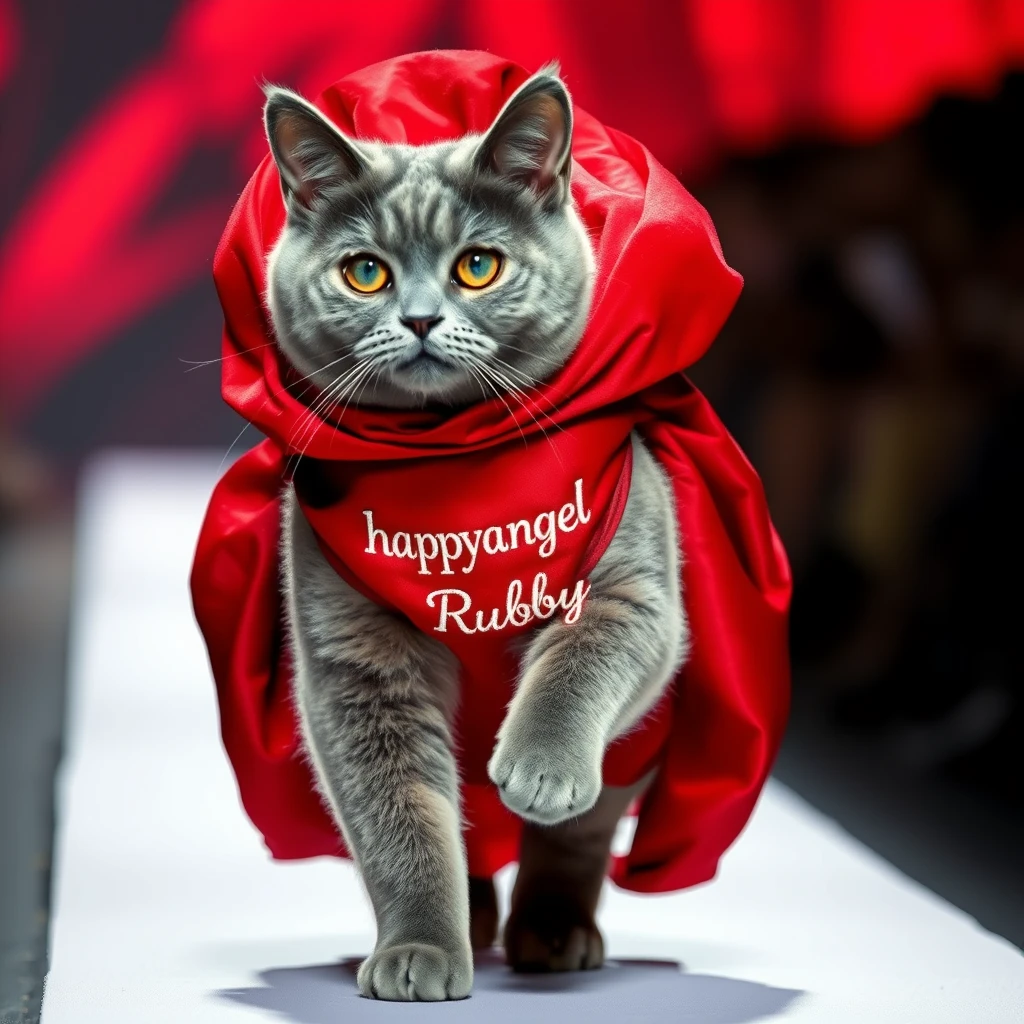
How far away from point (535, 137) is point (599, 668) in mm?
474

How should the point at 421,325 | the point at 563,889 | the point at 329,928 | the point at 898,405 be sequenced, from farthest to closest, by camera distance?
the point at 898,405 → the point at 329,928 → the point at 563,889 → the point at 421,325

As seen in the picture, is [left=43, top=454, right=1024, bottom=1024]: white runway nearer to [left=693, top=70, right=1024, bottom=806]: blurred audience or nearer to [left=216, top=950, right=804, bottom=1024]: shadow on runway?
[left=216, top=950, right=804, bottom=1024]: shadow on runway

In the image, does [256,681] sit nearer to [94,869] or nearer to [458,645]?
[458,645]

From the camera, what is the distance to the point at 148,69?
4281mm

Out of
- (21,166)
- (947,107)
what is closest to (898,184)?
(947,107)

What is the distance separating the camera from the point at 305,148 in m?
1.52

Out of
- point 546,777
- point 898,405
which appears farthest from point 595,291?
point 898,405

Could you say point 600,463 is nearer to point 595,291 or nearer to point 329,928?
point 595,291

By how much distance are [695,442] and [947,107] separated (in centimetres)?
234

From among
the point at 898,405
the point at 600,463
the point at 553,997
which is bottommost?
the point at 553,997

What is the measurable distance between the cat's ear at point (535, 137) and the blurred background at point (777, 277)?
163 centimetres

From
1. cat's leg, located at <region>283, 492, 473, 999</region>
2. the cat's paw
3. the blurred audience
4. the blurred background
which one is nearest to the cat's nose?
cat's leg, located at <region>283, 492, 473, 999</region>

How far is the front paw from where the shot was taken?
1.42 meters

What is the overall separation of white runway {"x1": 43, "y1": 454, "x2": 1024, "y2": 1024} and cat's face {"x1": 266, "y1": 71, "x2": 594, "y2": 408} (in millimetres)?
559
